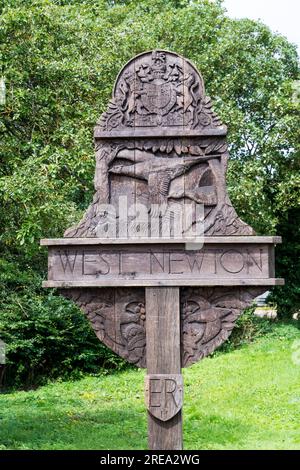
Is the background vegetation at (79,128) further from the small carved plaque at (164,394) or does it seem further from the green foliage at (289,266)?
the small carved plaque at (164,394)

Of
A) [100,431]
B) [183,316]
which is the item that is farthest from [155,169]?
[100,431]

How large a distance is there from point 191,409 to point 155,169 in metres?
5.42

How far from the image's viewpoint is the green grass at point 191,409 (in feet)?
28.1

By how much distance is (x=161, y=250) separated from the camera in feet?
18.6

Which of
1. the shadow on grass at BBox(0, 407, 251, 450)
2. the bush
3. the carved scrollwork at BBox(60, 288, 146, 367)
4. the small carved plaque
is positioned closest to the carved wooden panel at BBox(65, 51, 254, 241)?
the carved scrollwork at BBox(60, 288, 146, 367)

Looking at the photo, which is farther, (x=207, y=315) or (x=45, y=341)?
(x=45, y=341)

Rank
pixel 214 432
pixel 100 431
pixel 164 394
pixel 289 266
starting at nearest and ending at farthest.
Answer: pixel 164 394, pixel 214 432, pixel 100 431, pixel 289 266

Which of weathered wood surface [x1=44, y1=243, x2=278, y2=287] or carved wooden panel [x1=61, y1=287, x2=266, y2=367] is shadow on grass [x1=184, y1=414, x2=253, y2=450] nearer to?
carved wooden panel [x1=61, y1=287, x2=266, y2=367]

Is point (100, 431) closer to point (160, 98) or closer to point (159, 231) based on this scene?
point (159, 231)

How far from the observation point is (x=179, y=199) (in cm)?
582

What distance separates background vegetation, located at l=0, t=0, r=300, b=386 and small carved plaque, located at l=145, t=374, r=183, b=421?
161 inches

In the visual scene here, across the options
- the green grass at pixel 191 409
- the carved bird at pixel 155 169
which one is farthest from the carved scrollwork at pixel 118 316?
the green grass at pixel 191 409
